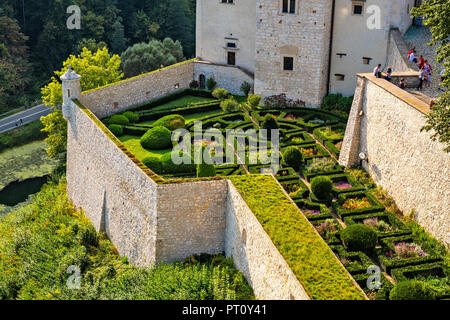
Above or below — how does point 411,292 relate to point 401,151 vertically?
below

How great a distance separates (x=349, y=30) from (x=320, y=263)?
1779 cm

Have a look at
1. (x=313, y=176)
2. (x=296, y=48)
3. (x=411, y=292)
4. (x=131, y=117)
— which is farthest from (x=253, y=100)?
(x=411, y=292)

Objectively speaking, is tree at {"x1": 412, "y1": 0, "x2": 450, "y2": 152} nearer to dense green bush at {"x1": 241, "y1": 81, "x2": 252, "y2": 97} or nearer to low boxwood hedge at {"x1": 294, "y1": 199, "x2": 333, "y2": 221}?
low boxwood hedge at {"x1": 294, "y1": 199, "x2": 333, "y2": 221}

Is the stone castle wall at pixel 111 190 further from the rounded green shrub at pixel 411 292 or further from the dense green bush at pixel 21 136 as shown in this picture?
the dense green bush at pixel 21 136

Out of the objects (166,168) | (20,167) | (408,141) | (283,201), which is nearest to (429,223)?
(408,141)

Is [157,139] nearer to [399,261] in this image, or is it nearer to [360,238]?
[360,238]

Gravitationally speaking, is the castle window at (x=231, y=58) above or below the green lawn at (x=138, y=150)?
above

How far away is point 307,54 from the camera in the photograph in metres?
30.6

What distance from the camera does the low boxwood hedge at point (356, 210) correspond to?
2094 centimetres

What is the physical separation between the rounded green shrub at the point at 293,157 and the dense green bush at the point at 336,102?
22.5 ft

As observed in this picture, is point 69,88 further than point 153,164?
Yes

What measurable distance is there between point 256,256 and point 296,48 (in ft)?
51.5

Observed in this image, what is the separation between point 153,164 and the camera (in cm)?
2495

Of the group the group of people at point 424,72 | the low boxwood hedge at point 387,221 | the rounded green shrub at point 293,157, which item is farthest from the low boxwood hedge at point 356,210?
the group of people at point 424,72
